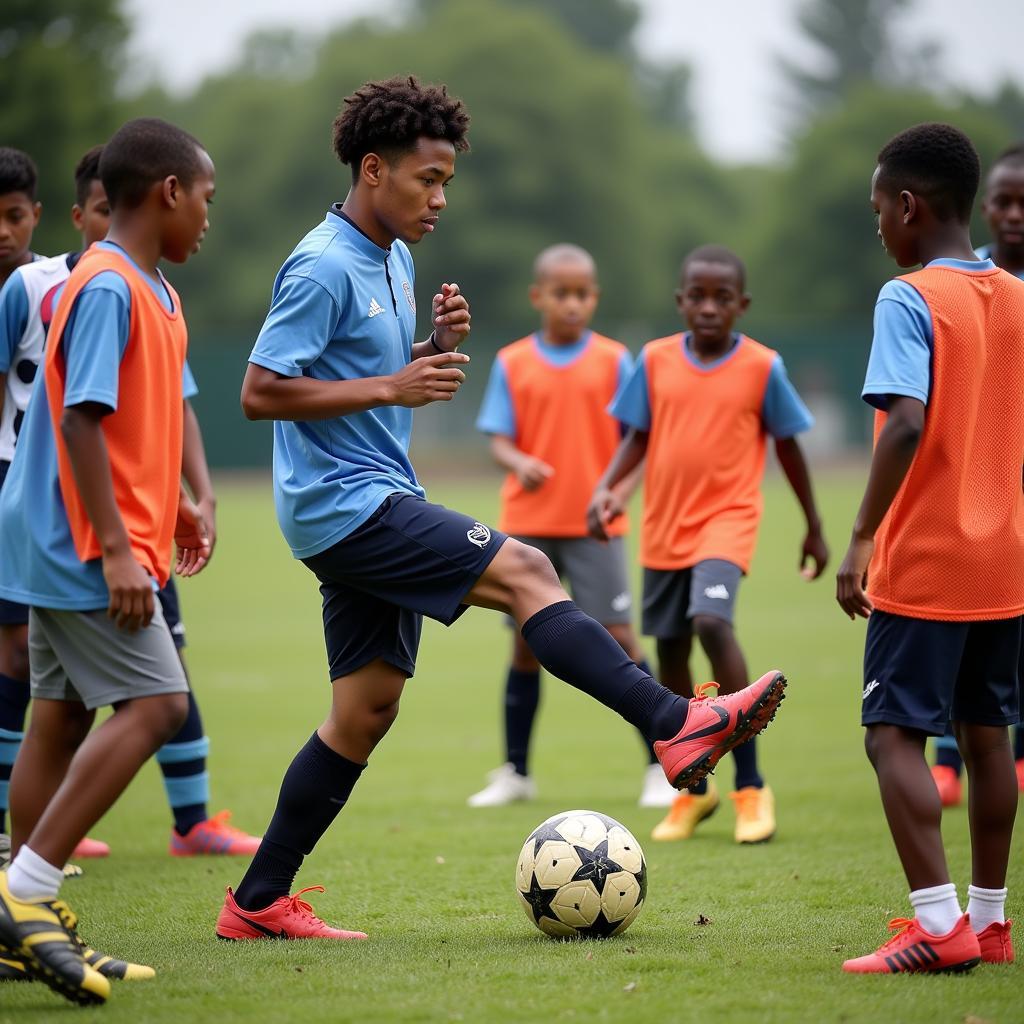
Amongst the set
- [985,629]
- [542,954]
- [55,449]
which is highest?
[55,449]

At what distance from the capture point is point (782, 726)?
34.0ft

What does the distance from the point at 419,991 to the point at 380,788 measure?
4.44 metres

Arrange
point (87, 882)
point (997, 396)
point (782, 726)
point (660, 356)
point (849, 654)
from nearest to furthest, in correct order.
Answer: point (997, 396) → point (87, 882) → point (660, 356) → point (782, 726) → point (849, 654)

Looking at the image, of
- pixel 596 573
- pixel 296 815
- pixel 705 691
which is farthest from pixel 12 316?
pixel 596 573

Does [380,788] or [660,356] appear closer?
[660,356]

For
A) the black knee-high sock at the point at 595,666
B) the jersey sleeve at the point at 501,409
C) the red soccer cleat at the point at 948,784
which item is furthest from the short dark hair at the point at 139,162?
the red soccer cleat at the point at 948,784

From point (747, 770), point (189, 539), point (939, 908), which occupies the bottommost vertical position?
point (747, 770)

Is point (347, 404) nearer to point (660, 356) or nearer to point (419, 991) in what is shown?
point (419, 991)

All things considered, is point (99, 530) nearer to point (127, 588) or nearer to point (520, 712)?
point (127, 588)

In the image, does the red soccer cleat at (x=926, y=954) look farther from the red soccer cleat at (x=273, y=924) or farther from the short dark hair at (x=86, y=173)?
the short dark hair at (x=86, y=173)

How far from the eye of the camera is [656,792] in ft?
25.8

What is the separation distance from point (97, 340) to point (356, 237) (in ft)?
3.40

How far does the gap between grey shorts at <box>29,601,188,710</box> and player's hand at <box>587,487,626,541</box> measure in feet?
10.7

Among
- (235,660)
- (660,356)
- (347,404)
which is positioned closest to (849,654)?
(235,660)
